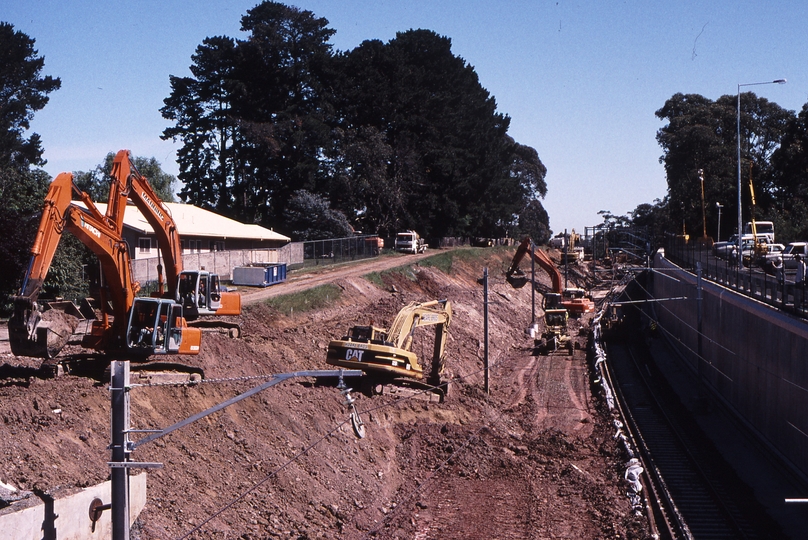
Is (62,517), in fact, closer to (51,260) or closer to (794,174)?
(51,260)

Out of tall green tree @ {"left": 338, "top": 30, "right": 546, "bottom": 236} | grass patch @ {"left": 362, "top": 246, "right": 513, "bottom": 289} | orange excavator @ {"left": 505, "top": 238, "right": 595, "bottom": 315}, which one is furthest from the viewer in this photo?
tall green tree @ {"left": 338, "top": 30, "right": 546, "bottom": 236}

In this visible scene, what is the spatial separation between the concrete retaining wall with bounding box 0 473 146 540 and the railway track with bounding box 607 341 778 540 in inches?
537

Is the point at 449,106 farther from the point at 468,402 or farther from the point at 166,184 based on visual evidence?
the point at 468,402

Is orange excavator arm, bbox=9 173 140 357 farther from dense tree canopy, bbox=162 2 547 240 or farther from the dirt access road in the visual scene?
dense tree canopy, bbox=162 2 547 240

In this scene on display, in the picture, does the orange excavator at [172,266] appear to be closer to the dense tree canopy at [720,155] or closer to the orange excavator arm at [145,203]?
the orange excavator arm at [145,203]

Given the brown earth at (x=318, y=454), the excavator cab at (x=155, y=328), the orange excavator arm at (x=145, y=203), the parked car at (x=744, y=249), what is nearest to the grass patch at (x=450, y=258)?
the parked car at (x=744, y=249)

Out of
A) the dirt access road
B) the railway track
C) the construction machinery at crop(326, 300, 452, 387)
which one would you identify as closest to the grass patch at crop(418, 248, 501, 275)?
the dirt access road

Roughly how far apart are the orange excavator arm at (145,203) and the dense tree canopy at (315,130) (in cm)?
4959

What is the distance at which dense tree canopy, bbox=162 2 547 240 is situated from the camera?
76438 mm

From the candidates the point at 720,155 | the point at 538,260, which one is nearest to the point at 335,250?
the point at 538,260

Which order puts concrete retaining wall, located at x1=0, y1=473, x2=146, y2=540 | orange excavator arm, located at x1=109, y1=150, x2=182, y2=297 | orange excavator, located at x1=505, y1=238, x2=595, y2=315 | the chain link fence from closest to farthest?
concrete retaining wall, located at x1=0, y1=473, x2=146, y2=540
orange excavator arm, located at x1=109, y1=150, x2=182, y2=297
orange excavator, located at x1=505, y1=238, x2=595, y2=315
the chain link fence

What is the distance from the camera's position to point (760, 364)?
3112 centimetres

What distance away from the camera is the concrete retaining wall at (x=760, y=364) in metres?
26.0

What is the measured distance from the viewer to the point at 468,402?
32.8 m
